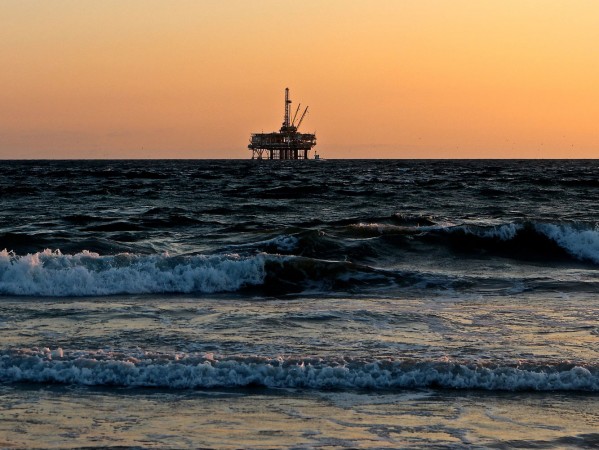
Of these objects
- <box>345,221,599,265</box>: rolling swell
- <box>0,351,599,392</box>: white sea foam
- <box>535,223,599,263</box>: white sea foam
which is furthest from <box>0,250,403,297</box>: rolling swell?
<box>535,223,599,263</box>: white sea foam

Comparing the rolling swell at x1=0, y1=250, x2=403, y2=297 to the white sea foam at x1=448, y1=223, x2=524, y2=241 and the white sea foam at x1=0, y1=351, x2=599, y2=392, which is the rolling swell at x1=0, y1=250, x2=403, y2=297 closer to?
the white sea foam at x1=0, y1=351, x2=599, y2=392

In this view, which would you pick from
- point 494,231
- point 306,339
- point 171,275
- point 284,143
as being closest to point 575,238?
point 494,231

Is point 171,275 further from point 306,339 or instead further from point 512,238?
point 512,238

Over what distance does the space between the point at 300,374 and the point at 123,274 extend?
782 centimetres

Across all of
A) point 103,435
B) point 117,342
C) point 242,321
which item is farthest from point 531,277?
point 103,435

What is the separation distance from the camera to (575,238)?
22.8 meters

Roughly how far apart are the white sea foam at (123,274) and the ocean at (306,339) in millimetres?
42

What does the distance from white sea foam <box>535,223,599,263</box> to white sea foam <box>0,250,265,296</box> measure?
8752mm

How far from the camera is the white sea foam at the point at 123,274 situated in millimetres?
15312

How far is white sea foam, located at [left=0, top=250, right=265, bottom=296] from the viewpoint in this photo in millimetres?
15312

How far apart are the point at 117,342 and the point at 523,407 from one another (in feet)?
15.3

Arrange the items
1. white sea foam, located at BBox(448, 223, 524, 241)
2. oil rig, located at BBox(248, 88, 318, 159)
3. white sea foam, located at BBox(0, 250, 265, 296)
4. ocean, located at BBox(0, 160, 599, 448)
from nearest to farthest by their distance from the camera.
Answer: ocean, located at BBox(0, 160, 599, 448), white sea foam, located at BBox(0, 250, 265, 296), white sea foam, located at BBox(448, 223, 524, 241), oil rig, located at BBox(248, 88, 318, 159)

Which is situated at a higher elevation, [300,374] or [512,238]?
[512,238]

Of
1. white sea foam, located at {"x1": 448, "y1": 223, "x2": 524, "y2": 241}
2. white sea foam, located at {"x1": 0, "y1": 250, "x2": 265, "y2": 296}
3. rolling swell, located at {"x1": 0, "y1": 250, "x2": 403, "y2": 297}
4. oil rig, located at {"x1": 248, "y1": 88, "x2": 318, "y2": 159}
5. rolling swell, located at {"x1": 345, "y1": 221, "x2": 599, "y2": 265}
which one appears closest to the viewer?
white sea foam, located at {"x1": 0, "y1": 250, "x2": 265, "y2": 296}
